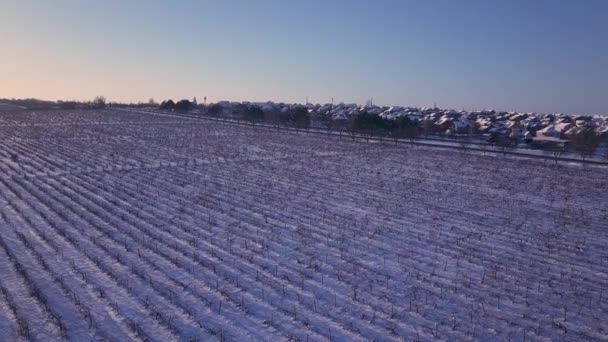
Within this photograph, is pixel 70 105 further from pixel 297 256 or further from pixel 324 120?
pixel 297 256

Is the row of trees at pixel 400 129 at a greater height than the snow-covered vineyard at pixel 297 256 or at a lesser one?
greater

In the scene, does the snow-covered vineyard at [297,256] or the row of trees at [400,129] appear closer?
the snow-covered vineyard at [297,256]

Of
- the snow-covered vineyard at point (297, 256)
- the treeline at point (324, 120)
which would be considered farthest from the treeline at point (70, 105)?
the snow-covered vineyard at point (297, 256)

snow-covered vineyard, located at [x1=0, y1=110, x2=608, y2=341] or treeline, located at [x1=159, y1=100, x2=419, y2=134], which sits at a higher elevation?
treeline, located at [x1=159, y1=100, x2=419, y2=134]

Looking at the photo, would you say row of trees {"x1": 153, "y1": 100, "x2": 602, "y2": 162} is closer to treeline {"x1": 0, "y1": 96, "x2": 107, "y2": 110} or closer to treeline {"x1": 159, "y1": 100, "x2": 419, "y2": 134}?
treeline {"x1": 159, "y1": 100, "x2": 419, "y2": 134}

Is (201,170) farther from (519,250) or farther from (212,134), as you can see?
(212,134)

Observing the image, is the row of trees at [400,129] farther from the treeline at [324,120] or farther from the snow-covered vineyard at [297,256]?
the snow-covered vineyard at [297,256]

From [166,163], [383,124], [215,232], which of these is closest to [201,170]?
[166,163]

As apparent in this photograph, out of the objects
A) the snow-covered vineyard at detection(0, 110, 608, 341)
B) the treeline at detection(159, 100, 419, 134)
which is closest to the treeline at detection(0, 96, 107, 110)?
the treeline at detection(159, 100, 419, 134)
